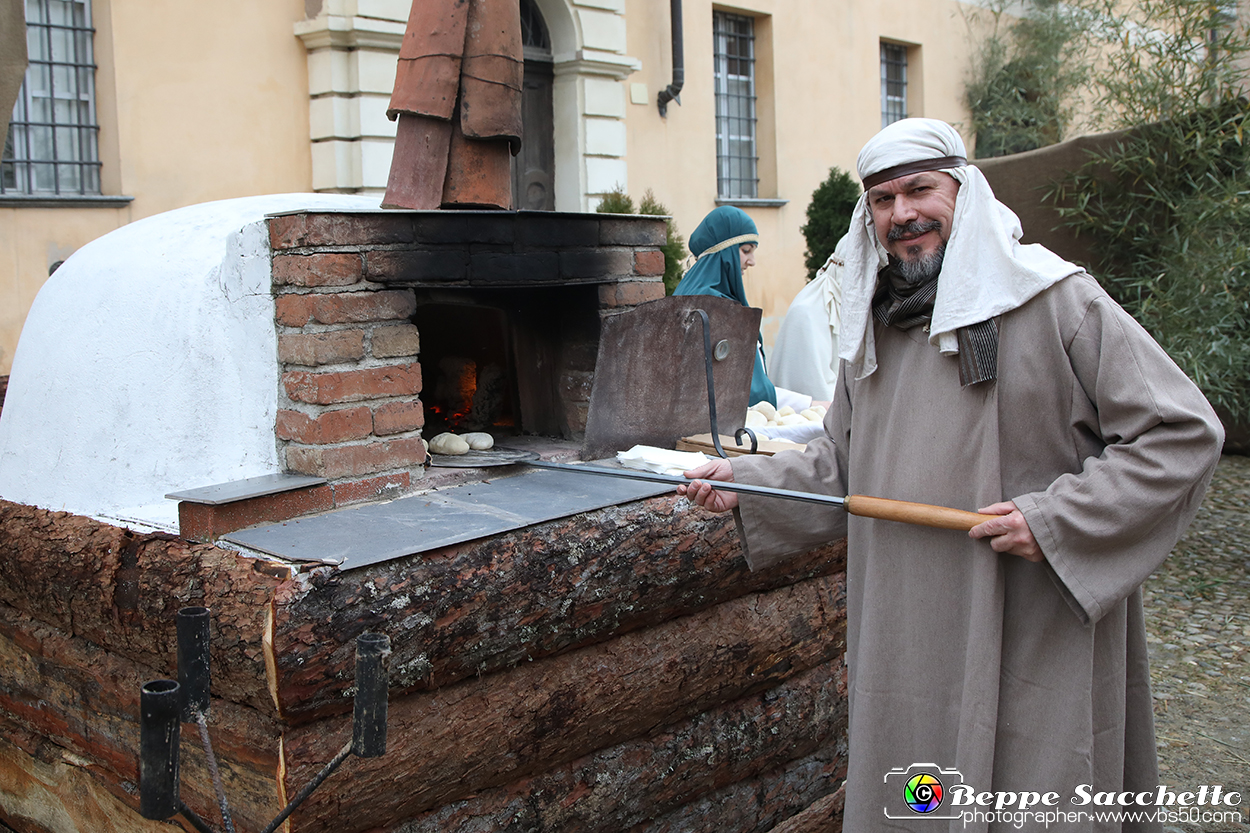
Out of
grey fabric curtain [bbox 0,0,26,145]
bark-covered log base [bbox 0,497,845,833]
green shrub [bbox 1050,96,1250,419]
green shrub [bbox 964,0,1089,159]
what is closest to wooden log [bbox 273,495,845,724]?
bark-covered log base [bbox 0,497,845,833]

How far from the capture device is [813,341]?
5.74 m

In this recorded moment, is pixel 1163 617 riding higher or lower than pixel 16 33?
lower

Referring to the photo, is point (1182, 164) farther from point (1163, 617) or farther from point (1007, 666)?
point (1007, 666)

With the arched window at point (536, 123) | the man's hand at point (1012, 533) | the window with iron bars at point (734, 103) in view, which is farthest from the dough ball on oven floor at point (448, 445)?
the window with iron bars at point (734, 103)

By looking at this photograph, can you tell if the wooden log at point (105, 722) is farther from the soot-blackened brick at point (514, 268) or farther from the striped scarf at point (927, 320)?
the striped scarf at point (927, 320)

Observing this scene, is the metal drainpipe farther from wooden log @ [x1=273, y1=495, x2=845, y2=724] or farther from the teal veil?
wooden log @ [x1=273, y1=495, x2=845, y2=724]

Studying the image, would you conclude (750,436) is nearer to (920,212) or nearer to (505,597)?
(505,597)

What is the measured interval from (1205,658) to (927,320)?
3.23 meters

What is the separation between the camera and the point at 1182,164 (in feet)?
22.0

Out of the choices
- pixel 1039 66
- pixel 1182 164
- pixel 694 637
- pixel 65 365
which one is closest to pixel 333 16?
pixel 65 365

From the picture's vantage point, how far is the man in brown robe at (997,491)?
6.76 ft

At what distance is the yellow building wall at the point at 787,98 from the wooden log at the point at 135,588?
25.1 feet

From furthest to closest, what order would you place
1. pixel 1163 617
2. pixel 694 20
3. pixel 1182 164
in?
pixel 694 20, pixel 1182 164, pixel 1163 617

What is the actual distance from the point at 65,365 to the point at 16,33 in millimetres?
987
